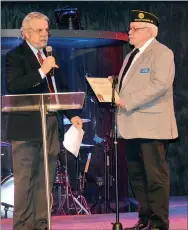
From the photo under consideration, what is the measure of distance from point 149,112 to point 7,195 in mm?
2244

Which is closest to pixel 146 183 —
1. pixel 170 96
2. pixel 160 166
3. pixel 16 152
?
pixel 160 166

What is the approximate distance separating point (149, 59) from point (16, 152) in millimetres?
1080

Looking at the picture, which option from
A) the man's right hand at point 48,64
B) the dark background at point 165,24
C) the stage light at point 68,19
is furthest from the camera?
the dark background at point 165,24

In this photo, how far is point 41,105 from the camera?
10.5 feet

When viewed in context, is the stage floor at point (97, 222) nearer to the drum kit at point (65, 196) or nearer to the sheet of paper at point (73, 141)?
the drum kit at point (65, 196)

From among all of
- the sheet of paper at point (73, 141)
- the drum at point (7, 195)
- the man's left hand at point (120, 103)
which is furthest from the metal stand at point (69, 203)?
the sheet of paper at point (73, 141)

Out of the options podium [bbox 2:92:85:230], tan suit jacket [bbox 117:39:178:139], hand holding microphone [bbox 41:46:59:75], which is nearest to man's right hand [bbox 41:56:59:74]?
hand holding microphone [bbox 41:46:59:75]

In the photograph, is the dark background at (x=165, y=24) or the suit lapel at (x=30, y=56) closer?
the suit lapel at (x=30, y=56)

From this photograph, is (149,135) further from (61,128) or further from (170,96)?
(61,128)

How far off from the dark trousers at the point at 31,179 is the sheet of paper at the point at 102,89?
1.09ft

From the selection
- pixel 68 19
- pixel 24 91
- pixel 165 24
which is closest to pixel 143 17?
pixel 24 91

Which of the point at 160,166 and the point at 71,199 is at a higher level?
the point at 160,166

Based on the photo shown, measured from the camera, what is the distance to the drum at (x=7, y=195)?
5508 millimetres

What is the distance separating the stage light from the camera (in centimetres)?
584
